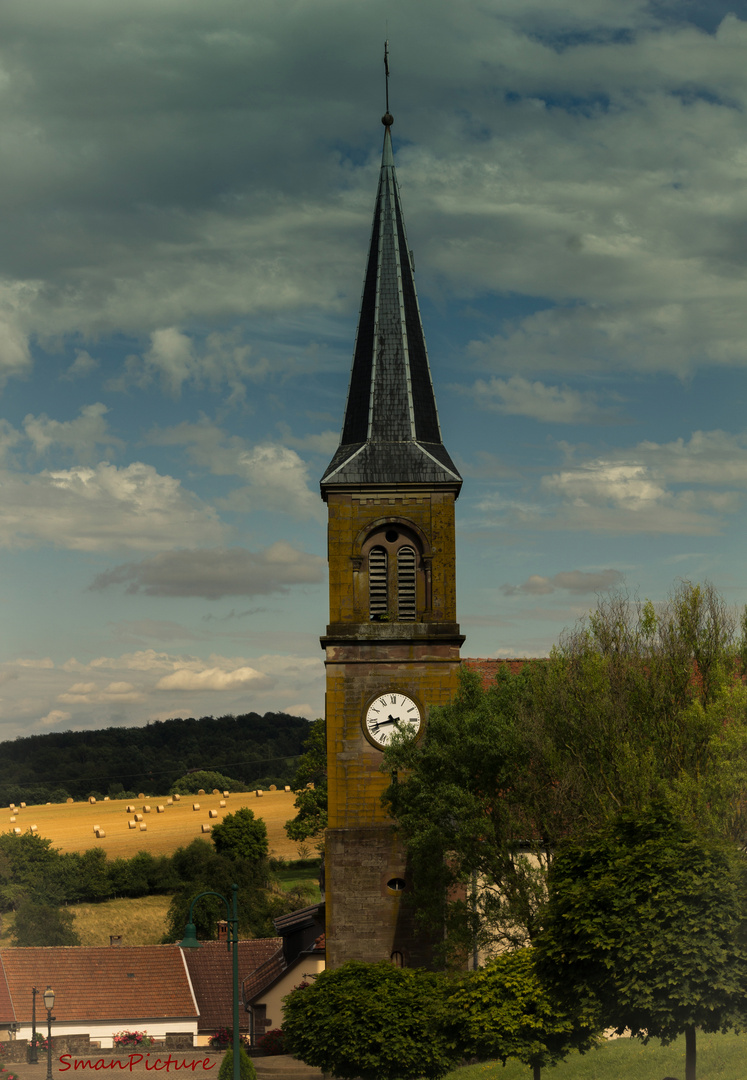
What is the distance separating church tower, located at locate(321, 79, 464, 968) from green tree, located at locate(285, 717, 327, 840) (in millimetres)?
33782

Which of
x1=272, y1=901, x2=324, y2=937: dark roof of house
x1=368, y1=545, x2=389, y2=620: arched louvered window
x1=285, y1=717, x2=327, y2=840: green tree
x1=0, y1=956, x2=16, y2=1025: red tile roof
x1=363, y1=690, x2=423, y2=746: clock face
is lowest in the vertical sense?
x1=0, y1=956, x2=16, y2=1025: red tile roof

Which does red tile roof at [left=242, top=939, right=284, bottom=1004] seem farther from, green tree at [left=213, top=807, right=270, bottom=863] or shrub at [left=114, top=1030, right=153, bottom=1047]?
green tree at [left=213, top=807, right=270, bottom=863]

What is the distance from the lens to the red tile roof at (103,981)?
197 feet

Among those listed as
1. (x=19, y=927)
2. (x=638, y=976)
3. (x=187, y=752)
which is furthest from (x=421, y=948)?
(x=187, y=752)

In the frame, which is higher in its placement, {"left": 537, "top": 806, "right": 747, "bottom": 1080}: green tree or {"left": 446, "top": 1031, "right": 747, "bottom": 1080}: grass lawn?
{"left": 537, "top": 806, "right": 747, "bottom": 1080}: green tree

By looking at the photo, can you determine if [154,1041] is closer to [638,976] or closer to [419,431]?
[419,431]

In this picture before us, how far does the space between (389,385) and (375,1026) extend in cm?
2133

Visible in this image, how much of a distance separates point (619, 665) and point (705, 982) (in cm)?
1159

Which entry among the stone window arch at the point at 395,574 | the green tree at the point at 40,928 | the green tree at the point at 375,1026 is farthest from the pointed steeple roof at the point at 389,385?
the green tree at the point at 40,928

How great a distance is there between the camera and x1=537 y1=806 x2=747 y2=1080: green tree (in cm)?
2105

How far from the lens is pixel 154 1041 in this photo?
195 feet

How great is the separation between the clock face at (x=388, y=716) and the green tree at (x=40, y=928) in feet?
162

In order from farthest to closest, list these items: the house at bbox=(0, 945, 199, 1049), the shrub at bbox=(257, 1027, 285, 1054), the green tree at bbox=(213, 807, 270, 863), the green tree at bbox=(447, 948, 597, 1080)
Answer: the green tree at bbox=(213, 807, 270, 863) → the house at bbox=(0, 945, 199, 1049) → the shrub at bbox=(257, 1027, 285, 1054) → the green tree at bbox=(447, 948, 597, 1080)

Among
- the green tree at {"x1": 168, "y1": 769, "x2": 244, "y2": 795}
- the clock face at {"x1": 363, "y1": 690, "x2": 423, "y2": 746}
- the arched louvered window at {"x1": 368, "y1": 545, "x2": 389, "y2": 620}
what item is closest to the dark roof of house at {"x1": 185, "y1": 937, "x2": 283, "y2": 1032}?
the clock face at {"x1": 363, "y1": 690, "x2": 423, "y2": 746}
